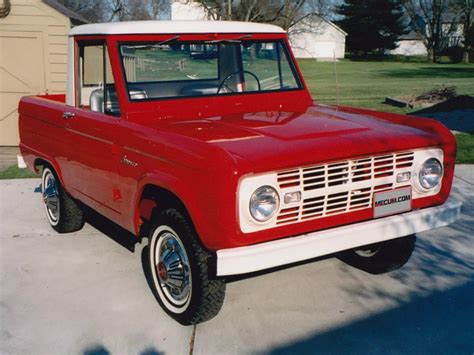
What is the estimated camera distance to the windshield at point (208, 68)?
176 inches

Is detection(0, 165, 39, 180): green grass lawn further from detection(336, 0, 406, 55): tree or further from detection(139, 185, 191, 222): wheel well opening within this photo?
detection(336, 0, 406, 55): tree

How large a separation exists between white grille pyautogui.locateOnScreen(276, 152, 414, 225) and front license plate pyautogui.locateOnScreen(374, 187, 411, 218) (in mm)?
45

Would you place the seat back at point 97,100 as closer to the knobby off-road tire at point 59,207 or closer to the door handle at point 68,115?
the door handle at point 68,115

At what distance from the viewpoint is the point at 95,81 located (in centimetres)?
480


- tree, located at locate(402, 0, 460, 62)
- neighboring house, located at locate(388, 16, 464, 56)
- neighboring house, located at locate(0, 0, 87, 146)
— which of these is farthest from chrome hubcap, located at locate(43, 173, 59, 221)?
neighboring house, located at locate(388, 16, 464, 56)

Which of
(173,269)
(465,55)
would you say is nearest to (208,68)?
(173,269)

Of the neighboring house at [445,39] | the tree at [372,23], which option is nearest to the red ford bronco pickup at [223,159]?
the tree at [372,23]

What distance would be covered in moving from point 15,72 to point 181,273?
7.97 m

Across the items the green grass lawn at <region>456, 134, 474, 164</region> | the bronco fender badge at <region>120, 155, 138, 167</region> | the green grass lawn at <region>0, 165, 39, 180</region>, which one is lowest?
the green grass lawn at <region>0, 165, 39, 180</region>

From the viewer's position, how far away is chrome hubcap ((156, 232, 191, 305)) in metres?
3.63

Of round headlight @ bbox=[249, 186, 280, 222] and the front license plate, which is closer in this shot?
round headlight @ bbox=[249, 186, 280, 222]

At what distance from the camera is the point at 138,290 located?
4.25 meters

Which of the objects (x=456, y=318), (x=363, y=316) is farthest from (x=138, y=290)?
(x=456, y=318)

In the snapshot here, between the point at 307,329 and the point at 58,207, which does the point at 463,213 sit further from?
the point at 58,207
